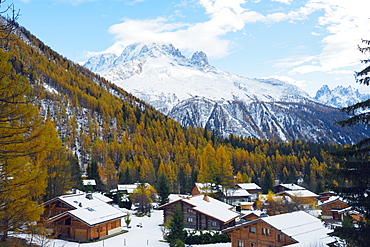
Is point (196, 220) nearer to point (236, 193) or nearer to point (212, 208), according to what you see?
point (212, 208)

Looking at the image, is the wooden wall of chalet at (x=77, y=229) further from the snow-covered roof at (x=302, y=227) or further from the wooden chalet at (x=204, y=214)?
the snow-covered roof at (x=302, y=227)

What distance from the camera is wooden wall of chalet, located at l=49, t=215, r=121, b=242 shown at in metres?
38.0

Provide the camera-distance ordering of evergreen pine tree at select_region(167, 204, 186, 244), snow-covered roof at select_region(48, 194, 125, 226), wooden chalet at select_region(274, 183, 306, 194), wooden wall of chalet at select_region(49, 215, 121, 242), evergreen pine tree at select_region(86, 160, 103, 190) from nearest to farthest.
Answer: evergreen pine tree at select_region(167, 204, 186, 244)
wooden wall of chalet at select_region(49, 215, 121, 242)
snow-covered roof at select_region(48, 194, 125, 226)
evergreen pine tree at select_region(86, 160, 103, 190)
wooden chalet at select_region(274, 183, 306, 194)

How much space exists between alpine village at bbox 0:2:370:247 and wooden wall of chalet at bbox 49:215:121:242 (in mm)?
157

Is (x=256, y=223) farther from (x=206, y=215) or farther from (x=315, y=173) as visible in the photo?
(x=315, y=173)

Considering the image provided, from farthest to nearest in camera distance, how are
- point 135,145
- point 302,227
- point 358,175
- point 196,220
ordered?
point 135,145, point 196,220, point 302,227, point 358,175

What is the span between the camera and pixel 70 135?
11481 centimetres

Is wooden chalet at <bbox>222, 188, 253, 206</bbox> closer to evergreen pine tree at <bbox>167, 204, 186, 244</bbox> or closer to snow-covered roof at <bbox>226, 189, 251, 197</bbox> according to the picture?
snow-covered roof at <bbox>226, 189, 251, 197</bbox>

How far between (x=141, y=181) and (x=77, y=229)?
116 feet

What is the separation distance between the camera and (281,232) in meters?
27.8

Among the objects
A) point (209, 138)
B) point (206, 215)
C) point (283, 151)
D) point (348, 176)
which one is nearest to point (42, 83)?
point (209, 138)

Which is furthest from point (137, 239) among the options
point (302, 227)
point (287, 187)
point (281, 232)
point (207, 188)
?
point (287, 187)

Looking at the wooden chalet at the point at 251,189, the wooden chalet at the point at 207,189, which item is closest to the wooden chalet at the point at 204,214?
the wooden chalet at the point at 207,189

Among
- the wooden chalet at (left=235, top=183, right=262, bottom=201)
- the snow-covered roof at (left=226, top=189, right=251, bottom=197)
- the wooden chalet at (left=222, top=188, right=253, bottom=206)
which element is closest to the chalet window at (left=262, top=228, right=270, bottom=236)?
the wooden chalet at (left=222, top=188, right=253, bottom=206)
